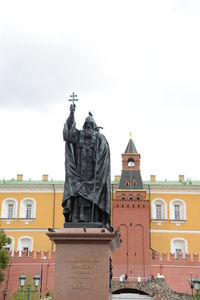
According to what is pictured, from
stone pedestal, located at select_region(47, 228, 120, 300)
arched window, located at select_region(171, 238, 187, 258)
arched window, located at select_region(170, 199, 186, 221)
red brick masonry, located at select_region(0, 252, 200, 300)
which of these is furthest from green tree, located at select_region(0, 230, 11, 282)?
stone pedestal, located at select_region(47, 228, 120, 300)

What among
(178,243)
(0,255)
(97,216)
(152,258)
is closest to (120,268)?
(152,258)

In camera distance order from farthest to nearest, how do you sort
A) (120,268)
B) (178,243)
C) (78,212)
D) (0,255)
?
(178,243) → (120,268) → (0,255) → (78,212)

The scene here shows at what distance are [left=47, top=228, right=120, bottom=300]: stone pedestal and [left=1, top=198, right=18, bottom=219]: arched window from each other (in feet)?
149

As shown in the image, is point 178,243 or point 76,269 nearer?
point 76,269

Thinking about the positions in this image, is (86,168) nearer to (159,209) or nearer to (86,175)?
(86,175)

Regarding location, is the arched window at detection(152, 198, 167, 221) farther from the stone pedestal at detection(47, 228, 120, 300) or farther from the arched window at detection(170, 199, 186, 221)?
the stone pedestal at detection(47, 228, 120, 300)

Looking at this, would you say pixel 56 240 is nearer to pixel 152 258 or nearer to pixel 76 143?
pixel 76 143

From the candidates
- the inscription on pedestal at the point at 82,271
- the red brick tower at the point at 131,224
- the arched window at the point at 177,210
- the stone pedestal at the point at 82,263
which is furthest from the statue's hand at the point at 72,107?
the arched window at the point at 177,210

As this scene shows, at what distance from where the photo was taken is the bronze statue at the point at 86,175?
9516 mm

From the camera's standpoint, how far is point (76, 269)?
839 centimetres

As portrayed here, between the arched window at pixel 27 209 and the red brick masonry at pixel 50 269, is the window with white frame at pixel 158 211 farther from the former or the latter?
the arched window at pixel 27 209

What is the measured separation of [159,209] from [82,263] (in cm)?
4523

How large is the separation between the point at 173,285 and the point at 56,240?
3595cm

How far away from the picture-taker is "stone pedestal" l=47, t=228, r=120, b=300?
8266mm
